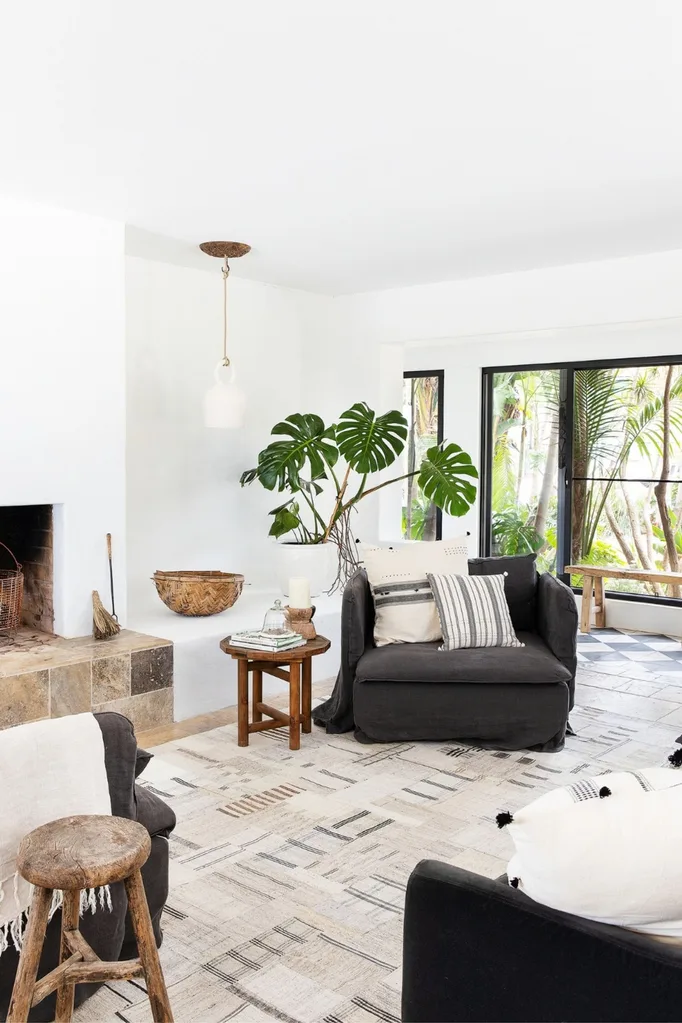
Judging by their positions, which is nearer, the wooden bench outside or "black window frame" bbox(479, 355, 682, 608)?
the wooden bench outside

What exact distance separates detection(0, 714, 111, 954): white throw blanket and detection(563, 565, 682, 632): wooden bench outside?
513 centimetres

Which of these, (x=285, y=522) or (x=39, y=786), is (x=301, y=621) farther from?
(x=39, y=786)

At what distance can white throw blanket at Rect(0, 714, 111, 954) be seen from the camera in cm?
176

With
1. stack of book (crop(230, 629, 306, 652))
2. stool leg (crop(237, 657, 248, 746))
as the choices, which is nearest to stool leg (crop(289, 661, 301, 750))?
stack of book (crop(230, 629, 306, 652))

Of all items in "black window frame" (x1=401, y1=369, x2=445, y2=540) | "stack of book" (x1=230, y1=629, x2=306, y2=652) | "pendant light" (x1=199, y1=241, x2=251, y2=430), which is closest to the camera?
"stack of book" (x1=230, y1=629, x2=306, y2=652)

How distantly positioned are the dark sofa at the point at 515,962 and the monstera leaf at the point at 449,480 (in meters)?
3.98

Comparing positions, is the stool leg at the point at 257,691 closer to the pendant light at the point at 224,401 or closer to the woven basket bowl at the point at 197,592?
the woven basket bowl at the point at 197,592

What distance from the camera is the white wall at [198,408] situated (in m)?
5.32

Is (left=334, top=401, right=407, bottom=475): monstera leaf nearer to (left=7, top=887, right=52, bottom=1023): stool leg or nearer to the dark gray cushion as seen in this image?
the dark gray cushion

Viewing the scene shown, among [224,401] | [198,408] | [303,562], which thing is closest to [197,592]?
[303,562]

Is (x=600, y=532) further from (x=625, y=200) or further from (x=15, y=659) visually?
(x=15, y=659)

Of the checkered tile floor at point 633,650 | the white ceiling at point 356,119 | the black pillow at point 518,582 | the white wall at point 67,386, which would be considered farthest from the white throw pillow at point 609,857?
the checkered tile floor at point 633,650

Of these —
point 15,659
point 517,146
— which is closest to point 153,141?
point 517,146

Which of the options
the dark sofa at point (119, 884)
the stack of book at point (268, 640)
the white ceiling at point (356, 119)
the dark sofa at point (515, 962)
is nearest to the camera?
the dark sofa at point (515, 962)
